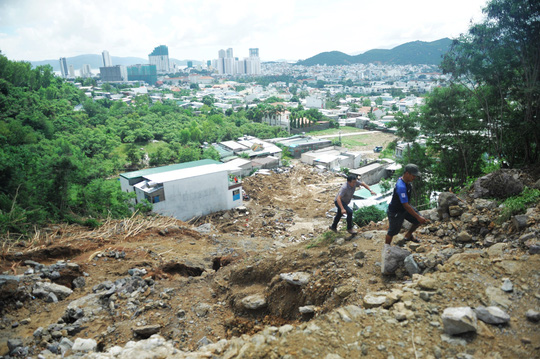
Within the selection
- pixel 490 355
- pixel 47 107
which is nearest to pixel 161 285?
pixel 490 355

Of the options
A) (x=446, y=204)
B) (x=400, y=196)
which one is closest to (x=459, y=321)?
(x=400, y=196)

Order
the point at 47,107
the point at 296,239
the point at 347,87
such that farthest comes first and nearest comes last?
the point at 347,87
the point at 47,107
the point at 296,239

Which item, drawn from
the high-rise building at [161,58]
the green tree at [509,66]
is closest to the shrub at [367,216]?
the green tree at [509,66]

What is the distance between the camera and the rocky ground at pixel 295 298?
2809 millimetres

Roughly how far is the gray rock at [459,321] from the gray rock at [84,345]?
3.76 meters

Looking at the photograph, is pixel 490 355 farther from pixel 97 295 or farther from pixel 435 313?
pixel 97 295

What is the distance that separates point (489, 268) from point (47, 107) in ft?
122

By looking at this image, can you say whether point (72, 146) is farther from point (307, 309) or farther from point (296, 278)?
point (307, 309)

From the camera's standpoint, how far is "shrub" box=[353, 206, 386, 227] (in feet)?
44.1

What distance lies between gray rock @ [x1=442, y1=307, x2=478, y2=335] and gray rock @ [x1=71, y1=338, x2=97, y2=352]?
376cm

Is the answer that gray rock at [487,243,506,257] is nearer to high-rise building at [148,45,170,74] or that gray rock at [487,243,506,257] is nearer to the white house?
the white house

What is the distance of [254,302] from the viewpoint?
4.46 m

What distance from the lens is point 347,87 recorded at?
379 feet

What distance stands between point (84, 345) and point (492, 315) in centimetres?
425
